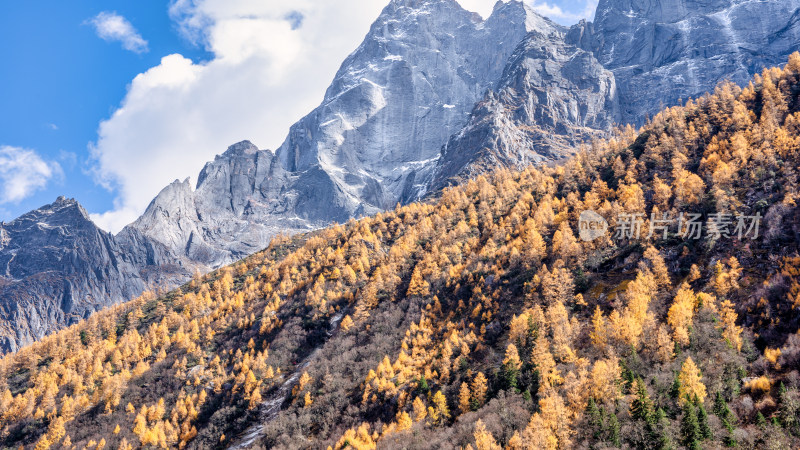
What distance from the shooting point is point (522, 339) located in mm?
111750

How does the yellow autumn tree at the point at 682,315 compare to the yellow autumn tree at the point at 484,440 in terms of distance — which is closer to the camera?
the yellow autumn tree at the point at 484,440

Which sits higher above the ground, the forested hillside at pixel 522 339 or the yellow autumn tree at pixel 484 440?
the forested hillside at pixel 522 339

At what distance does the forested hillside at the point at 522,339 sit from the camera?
8394cm

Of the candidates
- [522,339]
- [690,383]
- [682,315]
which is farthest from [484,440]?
[682,315]

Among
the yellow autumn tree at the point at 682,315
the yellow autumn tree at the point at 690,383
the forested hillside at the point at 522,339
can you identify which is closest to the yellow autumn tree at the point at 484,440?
the forested hillside at the point at 522,339

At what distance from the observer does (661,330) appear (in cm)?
9256

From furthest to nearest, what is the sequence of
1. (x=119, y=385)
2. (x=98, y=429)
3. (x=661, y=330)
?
(x=119, y=385)
(x=98, y=429)
(x=661, y=330)

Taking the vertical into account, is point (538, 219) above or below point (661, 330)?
above

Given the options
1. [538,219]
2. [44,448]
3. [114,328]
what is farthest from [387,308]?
[114,328]

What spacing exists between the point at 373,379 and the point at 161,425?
2345 inches

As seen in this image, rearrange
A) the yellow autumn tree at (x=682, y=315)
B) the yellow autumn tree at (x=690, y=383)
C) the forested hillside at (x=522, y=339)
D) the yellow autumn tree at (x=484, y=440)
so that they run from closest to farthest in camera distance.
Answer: the yellow autumn tree at (x=690, y=383) < the yellow autumn tree at (x=484, y=440) < the forested hillside at (x=522, y=339) < the yellow autumn tree at (x=682, y=315)

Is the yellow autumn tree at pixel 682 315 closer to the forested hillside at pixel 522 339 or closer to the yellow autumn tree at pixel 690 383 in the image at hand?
the forested hillside at pixel 522 339

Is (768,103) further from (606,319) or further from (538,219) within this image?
(606,319)

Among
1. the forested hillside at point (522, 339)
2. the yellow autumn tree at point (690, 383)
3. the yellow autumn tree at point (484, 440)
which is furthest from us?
the forested hillside at point (522, 339)
